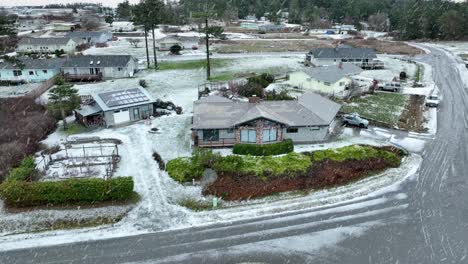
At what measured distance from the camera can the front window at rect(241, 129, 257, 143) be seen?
34659 millimetres

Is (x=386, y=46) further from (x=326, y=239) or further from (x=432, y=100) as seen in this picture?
(x=326, y=239)

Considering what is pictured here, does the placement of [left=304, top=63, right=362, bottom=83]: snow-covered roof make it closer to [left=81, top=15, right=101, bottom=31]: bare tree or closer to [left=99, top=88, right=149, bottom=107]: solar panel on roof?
[left=99, top=88, right=149, bottom=107]: solar panel on roof

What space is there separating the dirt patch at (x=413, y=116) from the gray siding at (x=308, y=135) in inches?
406

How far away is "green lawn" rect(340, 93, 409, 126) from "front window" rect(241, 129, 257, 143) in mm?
15481

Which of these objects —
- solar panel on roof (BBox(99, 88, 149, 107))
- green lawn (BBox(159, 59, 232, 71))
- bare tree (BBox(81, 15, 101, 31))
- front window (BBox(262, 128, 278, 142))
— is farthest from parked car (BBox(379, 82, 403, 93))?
bare tree (BBox(81, 15, 101, 31))

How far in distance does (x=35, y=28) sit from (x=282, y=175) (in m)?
140

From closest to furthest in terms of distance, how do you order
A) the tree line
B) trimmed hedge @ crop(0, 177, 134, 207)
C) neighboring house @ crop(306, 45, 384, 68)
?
trimmed hedge @ crop(0, 177, 134, 207)
neighboring house @ crop(306, 45, 384, 68)
the tree line

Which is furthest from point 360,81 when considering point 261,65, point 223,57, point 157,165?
point 157,165

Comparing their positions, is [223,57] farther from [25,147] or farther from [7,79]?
[25,147]

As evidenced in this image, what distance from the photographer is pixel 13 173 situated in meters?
28.1

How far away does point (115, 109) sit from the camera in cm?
4038

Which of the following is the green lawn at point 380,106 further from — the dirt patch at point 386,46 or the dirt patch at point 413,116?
the dirt patch at point 386,46

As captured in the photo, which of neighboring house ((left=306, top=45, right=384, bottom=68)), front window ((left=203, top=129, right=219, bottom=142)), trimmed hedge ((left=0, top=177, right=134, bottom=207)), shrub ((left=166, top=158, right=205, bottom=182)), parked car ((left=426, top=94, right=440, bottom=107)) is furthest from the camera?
neighboring house ((left=306, top=45, right=384, bottom=68))

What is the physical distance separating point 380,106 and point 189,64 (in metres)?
39.0
